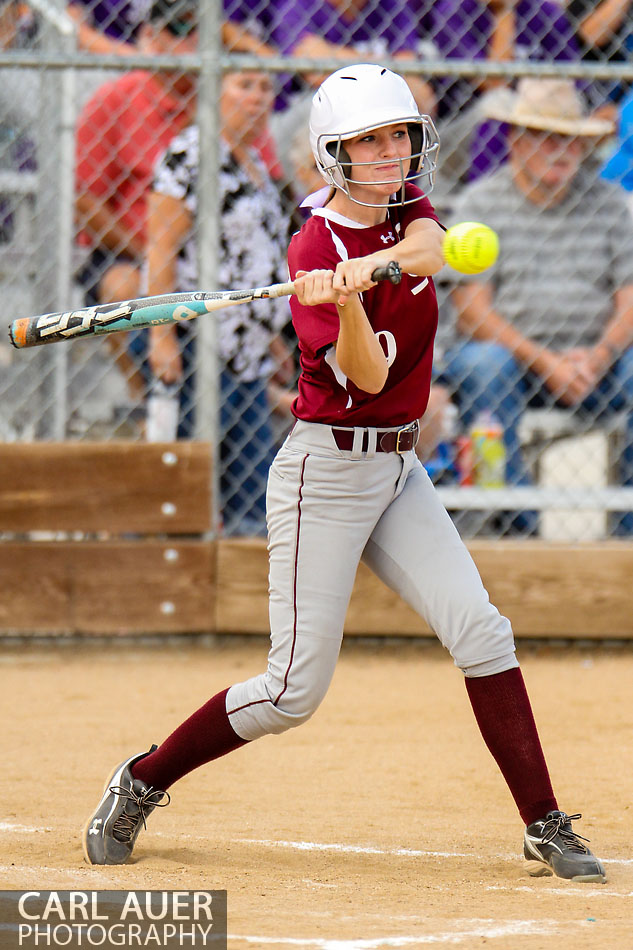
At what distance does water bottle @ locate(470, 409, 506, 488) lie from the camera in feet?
17.7

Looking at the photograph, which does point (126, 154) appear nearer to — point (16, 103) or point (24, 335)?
point (16, 103)

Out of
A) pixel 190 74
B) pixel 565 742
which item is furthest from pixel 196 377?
pixel 565 742

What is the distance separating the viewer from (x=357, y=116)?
274cm

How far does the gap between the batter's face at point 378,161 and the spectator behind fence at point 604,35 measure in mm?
3185

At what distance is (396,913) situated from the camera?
249 cm

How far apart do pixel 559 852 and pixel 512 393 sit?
2.89m

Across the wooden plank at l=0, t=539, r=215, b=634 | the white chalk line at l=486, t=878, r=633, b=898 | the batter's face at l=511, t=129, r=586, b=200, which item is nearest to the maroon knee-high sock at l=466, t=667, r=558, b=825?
the white chalk line at l=486, t=878, r=633, b=898

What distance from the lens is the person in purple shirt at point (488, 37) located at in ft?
18.8

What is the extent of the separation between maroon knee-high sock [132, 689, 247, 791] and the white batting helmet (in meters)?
1.20

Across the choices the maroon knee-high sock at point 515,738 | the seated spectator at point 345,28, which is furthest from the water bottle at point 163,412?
the maroon knee-high sock at point 515,738

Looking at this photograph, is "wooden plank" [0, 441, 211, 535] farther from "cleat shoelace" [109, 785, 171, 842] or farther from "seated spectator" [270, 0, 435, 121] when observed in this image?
"cleat shoelace" [109, 785, 171, 842]

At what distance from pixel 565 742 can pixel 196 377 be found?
2.17m

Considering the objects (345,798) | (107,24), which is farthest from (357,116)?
(107,24)

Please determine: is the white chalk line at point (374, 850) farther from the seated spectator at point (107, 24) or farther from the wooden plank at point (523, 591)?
the seated spectator at point (107, 24)
